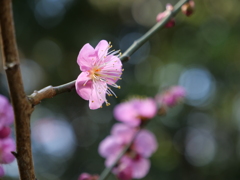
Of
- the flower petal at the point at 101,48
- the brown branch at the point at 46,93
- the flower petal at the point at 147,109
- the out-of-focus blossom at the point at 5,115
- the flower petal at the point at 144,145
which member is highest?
the out-of-focus blossom at the point at 5,115

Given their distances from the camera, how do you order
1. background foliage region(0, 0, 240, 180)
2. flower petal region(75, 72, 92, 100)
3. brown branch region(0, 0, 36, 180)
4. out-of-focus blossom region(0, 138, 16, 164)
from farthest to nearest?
background foliage region(0, 0, 240, 180)
out-of-focus blossom region(0, 138, 16, 164)
flower petal region(75, 72, 92, 100)
brown branch region(0, 0, 36, 180)

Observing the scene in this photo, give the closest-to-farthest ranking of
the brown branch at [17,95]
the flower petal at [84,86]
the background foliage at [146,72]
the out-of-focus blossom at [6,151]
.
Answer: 1. the brown branch at [17,95]
2. the flower petal at [84,86]
3. the out-of-focus blossom at [6,151]
4. the background foliage at [146,72]

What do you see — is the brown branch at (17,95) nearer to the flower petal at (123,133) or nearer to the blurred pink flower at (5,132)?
the blurred pink flower at (5,132)

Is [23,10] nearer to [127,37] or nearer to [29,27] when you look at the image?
[29,27]

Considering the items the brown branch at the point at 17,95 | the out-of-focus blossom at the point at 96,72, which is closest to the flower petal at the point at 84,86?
the out-of-focus blossom at the point at 96,72

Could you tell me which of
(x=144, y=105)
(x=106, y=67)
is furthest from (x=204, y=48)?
(x=106, y=67)

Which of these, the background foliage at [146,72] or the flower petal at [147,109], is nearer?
the flower petal at [147,109]

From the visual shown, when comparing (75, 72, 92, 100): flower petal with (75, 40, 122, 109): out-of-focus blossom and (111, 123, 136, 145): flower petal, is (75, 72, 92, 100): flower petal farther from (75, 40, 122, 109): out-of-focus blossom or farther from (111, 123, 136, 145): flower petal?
(111, 123, 136, 145): flower petal

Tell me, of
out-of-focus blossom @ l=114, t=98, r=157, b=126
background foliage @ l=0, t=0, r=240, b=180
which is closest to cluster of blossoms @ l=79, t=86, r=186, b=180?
out-of-focus blossom @ l=114, t=98, r=157, b=126
